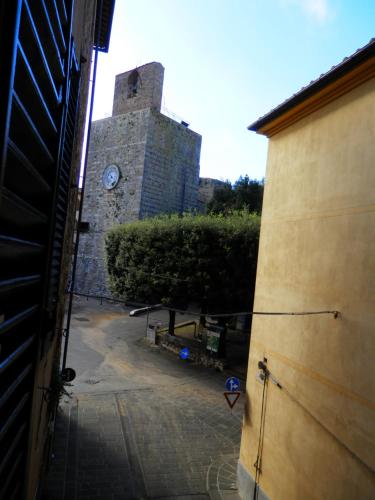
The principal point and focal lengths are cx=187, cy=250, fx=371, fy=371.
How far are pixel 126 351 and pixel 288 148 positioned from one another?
1289 cm

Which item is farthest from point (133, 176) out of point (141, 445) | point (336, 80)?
point (336, 80)

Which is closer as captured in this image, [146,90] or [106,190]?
[146,90]

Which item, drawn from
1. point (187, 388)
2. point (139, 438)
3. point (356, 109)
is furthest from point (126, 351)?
point (356, 109)

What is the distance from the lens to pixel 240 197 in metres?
25.9

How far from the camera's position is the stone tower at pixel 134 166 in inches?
963

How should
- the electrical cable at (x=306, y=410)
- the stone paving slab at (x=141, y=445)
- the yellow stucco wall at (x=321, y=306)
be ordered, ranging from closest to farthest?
the electrical cable at (x=306, y=410), the yellow stucco wall at (x=321, y=306), the stone paving slab at (x=141, y=445)

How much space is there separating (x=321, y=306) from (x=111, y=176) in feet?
74.0

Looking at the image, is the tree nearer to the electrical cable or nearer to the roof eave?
the electrical cable

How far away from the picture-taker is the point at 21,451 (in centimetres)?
199

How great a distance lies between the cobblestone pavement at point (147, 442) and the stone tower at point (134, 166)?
43.9 ft

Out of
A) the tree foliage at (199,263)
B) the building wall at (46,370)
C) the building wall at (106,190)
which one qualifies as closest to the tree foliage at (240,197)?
the building wall at (106,190)

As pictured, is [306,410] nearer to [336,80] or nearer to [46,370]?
[46,370]

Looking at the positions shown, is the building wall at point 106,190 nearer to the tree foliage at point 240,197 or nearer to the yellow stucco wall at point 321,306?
the tree foliage at point 240,197

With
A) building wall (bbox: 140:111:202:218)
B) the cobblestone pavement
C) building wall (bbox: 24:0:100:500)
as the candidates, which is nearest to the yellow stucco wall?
the cobblestone pavement
